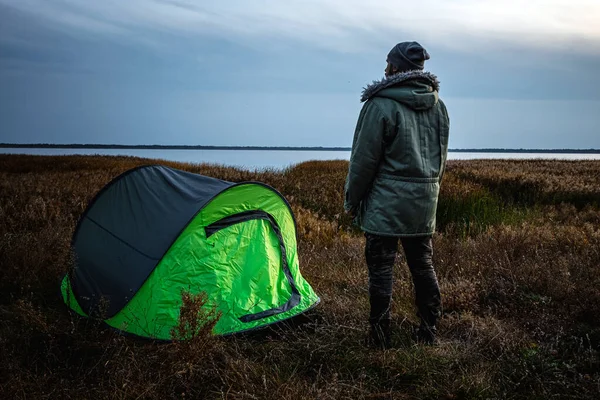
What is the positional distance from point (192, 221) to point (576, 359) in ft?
11.5

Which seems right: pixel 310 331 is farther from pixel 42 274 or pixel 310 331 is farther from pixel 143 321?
pixel 42 274

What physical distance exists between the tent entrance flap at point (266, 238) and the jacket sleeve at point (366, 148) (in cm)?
154

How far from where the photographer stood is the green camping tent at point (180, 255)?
4.60 metres

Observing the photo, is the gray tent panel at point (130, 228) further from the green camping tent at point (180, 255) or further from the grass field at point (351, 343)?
the grass field at point (351, 343)

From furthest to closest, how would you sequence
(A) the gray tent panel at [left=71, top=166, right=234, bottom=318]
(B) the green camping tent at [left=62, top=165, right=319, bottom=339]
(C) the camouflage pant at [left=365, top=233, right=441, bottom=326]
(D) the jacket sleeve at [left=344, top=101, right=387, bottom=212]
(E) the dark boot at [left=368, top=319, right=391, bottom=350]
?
1. (A) the gray tent panel at [left=71, top=166, right=234, bottom=318]
2. (B) the green camping tent at [left=62, top=165, right=319, bottom=339]
3. (E) the dark boot at [left=368, top=319, right=391, bottom=350]
4. (C) the camouflage pant at [left=365, top=233, right=441, bottom=326]
5. (D) the jacket sleeve at [left=344, top=101, right=387, bottom=212]

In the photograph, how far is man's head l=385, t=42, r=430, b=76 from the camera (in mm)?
3812

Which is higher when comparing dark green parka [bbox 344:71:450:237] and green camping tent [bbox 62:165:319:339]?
dark green parka [bbox 344:71:450:237]

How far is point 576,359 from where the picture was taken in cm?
397

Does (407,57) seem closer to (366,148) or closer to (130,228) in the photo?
(366,148)

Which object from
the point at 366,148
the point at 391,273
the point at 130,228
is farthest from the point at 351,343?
the point at 130,228

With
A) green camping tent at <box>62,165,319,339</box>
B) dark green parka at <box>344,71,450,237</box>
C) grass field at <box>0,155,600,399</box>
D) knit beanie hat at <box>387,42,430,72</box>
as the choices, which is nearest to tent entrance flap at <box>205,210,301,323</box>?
green camping tent at <box>62,165,319,339</box>

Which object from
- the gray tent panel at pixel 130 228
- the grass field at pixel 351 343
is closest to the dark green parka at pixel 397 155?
the grass field at pixel 351 343

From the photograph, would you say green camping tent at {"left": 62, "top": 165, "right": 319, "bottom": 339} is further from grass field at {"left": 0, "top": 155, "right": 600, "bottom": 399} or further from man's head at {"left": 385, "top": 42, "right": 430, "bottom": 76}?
man's head at {"left": 385, "top": 42, "right": 430, "bottom": 76}

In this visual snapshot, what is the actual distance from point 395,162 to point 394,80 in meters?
0.62
